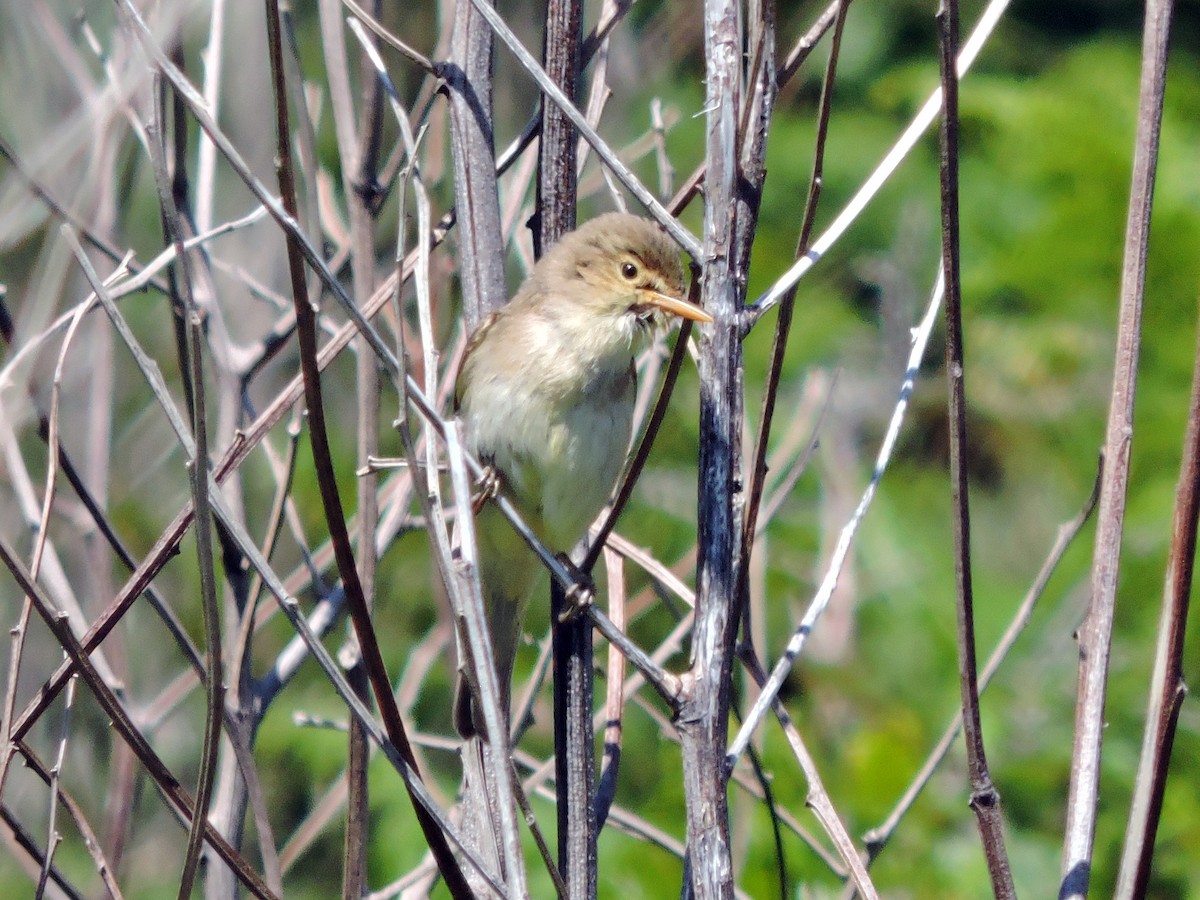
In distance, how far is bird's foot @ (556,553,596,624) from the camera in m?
1.87

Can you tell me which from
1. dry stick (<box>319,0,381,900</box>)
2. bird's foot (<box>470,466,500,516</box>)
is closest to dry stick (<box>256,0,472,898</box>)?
dry stick (<box>319,0,381,900</box>)

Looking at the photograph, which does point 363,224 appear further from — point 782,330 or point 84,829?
point 84,829

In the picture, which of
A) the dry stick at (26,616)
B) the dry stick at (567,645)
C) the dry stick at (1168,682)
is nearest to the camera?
the dry stick at (1168,682)

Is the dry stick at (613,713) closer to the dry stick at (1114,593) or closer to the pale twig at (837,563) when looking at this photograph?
the pale twig at (837,563)

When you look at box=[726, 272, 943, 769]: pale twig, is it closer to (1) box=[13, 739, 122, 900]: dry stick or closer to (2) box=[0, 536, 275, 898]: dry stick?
(2) box=[0, 536, 275, 898]: dry stick

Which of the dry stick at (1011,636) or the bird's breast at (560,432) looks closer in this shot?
the dry stick at (1011,636)

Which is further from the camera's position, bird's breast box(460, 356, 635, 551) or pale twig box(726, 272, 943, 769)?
bird's breast box(460, 356, 635, 551)

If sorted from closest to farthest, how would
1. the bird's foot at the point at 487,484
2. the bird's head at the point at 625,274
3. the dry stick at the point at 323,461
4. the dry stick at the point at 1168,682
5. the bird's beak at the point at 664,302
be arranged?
the dry stick at the point at 323,461
the dry stick at the point at 1168,682
the bird's beak at the point at 664,302
the bird's head at the point at 625,274
the bird's foot at the point at 487,484

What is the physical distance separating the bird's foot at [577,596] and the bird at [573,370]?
0.55 meters

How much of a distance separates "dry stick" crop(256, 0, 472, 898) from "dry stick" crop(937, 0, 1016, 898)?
619mm

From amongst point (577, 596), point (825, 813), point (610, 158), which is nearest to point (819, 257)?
point (610, 158)

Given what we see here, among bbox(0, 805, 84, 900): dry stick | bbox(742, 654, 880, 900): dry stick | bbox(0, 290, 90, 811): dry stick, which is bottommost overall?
bbox(0, 805, 84, 900): dry stick

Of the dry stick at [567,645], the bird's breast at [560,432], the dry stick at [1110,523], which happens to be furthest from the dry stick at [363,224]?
the dry stick at [1110,523]

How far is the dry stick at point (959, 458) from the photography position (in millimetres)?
1397
